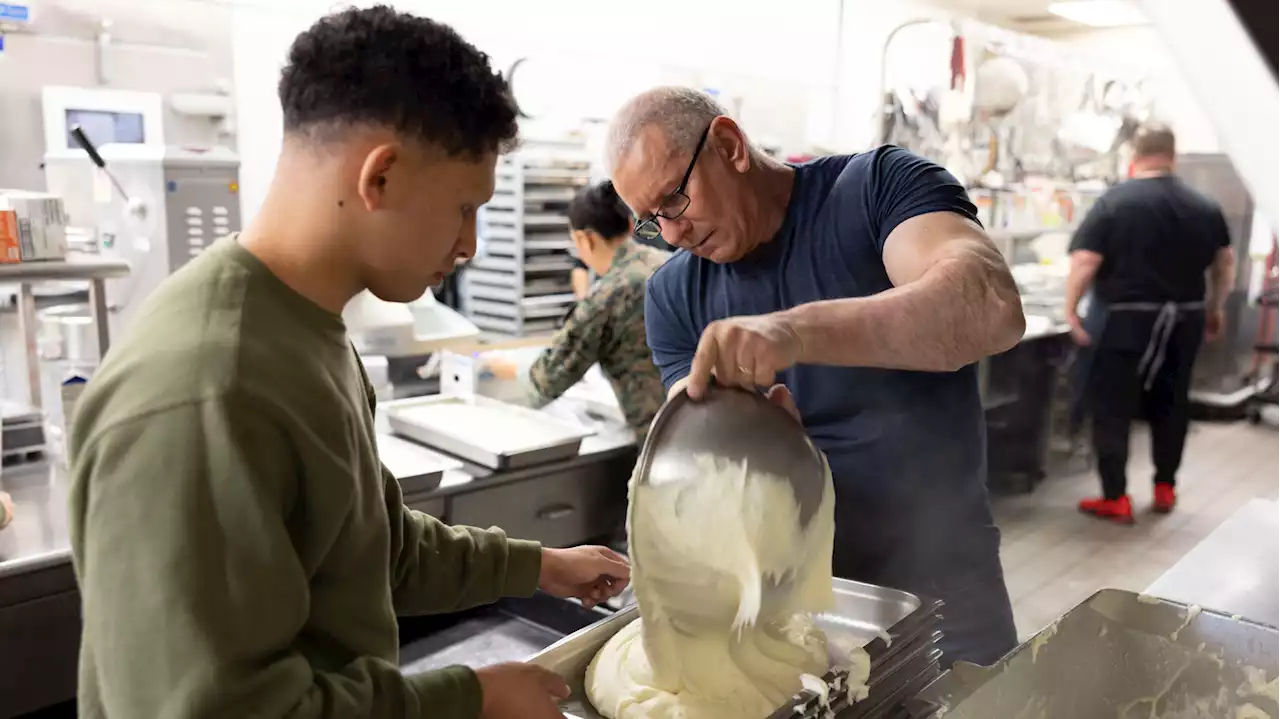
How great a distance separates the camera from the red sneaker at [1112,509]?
4.88 meters

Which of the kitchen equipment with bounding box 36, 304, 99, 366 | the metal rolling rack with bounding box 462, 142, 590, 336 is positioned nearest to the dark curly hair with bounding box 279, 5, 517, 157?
the kitchen equipment with bounding box 36, 304, 99, 366

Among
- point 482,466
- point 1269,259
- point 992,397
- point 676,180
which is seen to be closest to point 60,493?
point 482,466

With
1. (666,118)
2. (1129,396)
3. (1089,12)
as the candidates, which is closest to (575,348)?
(666,118)

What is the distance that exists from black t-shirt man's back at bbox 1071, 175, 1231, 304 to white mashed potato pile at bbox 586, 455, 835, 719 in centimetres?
412

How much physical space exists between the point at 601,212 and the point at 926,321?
204 centimetres

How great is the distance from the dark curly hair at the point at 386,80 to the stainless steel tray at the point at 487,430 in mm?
1783

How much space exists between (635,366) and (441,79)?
2.05 m

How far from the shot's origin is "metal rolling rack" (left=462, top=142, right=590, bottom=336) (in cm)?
506

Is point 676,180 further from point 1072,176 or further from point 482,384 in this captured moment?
point 1072,176

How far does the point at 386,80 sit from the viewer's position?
866mm

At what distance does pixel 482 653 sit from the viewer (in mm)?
2113

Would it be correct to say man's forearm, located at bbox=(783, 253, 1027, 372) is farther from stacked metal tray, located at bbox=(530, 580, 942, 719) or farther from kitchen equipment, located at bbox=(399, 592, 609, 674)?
kitchen equipment, located at bbox=(399, 592, 609, 674)

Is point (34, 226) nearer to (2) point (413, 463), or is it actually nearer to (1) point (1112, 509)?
(2) point (413, 463)

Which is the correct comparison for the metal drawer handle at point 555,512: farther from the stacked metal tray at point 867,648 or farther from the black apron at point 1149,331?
the black apron at point 1149,331
